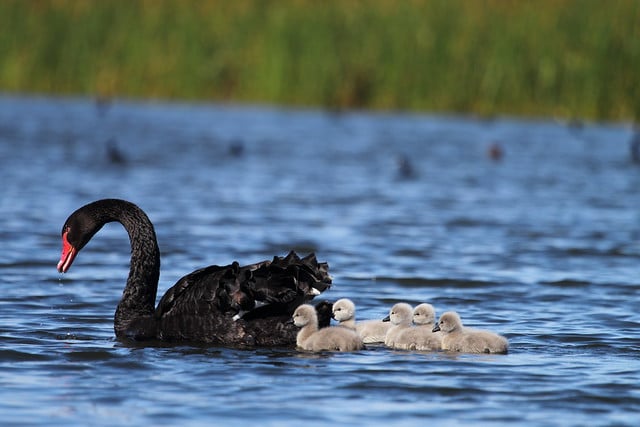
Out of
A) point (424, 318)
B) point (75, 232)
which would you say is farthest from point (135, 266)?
point (424, 318)

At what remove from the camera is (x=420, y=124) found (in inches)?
1300

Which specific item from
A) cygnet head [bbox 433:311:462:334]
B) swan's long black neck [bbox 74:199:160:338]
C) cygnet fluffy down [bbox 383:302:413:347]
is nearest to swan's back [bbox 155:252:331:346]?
swan's long black neck [bbox 74:199:160:338]

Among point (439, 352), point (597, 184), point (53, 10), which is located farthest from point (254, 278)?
point (53, 10)

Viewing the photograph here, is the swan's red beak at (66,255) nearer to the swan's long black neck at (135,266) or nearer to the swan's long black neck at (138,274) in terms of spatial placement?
the swan's long black neck at (135,266)

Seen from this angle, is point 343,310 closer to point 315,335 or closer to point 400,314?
point 400,314

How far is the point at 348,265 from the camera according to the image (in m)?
12.0

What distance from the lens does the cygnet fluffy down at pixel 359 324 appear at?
821cm

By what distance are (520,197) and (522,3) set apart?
15.0 m

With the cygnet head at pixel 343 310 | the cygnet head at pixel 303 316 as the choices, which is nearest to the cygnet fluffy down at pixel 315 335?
the cygnet head at pixel 303 316

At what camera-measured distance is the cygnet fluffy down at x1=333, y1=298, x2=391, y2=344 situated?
8.21 m

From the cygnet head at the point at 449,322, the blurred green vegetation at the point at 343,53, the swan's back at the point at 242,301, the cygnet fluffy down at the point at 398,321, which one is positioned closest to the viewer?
the swan's back at the point at 242,301

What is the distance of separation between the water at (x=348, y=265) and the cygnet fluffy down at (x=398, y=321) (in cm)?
23

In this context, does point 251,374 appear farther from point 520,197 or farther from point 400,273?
point 520,197

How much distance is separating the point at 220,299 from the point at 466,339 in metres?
1.44
